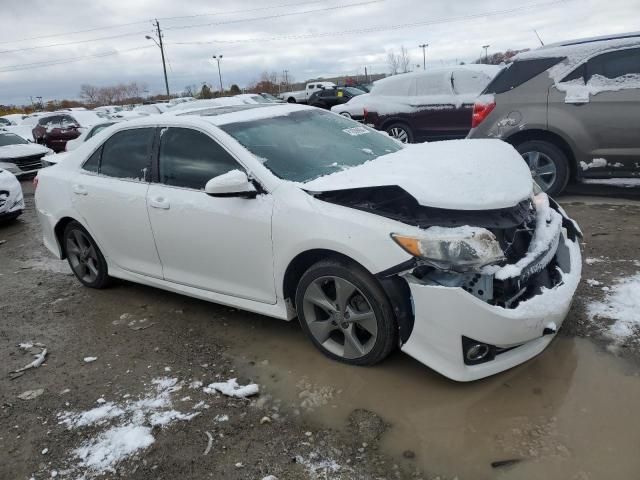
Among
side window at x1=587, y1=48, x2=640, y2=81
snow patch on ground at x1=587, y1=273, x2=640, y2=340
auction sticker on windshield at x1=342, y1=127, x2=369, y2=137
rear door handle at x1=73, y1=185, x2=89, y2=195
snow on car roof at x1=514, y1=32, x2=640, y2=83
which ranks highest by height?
snow on car roof at x1=514, y1=32, x2=640, y2=83

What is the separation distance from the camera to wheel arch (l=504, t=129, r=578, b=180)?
6.20m

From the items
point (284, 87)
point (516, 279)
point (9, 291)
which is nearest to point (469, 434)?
point (516, 279)

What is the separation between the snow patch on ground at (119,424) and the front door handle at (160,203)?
3.99 feet

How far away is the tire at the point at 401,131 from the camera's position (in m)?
10.5

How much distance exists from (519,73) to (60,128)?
1731 centimetres

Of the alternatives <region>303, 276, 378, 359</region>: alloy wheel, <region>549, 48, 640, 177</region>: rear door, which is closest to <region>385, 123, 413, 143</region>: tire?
<region>549, 48, 640, 177</region>: rear door

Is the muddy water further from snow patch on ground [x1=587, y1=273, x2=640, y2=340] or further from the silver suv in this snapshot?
the silver suv

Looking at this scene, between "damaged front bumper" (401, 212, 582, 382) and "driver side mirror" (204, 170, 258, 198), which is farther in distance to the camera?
"driver side mirror" (204, 170, 258, 198)

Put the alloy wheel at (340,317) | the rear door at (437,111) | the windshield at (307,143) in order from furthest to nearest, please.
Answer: the rear door at (437,111)
the windshield at (307,143)
the alloy wheel at (340,317)

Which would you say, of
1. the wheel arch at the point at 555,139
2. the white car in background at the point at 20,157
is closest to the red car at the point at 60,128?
the white car in background at the point at 20,157

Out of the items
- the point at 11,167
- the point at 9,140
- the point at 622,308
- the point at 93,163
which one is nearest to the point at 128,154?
the point at 93,163

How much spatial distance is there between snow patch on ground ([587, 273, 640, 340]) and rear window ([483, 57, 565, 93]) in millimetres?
3167

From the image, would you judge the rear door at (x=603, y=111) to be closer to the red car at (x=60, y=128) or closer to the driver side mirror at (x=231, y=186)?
the driver side mirror at (x=231, y=186)

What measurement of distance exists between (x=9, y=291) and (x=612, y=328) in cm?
538
